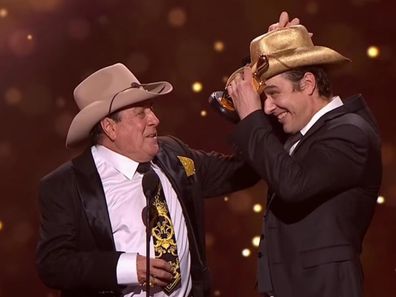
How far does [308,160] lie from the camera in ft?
5.68

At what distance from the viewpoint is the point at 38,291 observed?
3234 millimetres

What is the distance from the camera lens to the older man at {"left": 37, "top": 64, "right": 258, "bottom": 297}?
2039 millimetres

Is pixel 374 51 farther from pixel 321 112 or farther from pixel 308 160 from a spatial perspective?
pixel 308 160

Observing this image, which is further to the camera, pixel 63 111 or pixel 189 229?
pixel 63 111

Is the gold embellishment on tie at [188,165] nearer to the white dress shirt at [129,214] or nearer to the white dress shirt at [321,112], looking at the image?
the white dress shirt at [129,214]

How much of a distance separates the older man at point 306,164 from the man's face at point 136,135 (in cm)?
39

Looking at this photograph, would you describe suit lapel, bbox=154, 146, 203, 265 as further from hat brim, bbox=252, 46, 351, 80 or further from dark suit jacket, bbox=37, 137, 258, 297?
hat brim, bbox=252, 46, 351, 80

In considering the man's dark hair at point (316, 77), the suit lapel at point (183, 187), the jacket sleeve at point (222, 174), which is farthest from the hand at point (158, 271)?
the man's dark hair at point (316, 77)

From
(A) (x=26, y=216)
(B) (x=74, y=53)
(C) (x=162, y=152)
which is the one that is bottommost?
(A) (x=26, y=216)

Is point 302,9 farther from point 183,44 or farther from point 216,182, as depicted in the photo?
point 216,182

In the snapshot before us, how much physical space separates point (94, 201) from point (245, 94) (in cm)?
59

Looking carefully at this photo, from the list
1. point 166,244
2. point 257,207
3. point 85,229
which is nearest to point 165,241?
point 166,244

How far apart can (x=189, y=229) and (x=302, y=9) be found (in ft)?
4.43

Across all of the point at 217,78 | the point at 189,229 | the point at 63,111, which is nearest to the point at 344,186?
the point at 189,229
